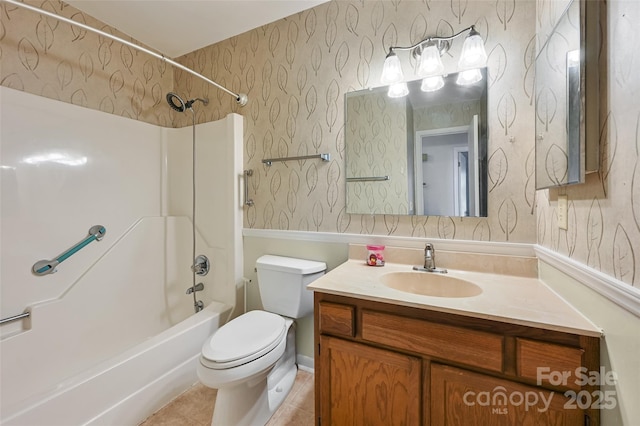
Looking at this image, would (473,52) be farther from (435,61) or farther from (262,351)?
(262,351)

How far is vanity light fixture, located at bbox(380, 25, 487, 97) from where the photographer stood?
1.22 meters

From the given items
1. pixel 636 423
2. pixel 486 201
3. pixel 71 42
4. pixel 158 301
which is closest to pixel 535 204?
pixel 486 201

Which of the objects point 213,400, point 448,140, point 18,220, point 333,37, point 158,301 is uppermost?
point 333,37

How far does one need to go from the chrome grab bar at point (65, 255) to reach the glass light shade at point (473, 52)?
2444 mm

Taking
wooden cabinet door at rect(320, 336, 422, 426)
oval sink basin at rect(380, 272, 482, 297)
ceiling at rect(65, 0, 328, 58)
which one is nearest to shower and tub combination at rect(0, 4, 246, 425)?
ceiling at rect(65, 0, 328, 58)

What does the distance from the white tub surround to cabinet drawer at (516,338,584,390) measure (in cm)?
7

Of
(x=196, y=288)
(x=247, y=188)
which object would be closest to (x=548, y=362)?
(x=247, y=188)

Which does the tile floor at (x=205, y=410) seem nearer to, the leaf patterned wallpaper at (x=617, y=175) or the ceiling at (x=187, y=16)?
the leaf patterned wallpaper at (x=617, y=175)

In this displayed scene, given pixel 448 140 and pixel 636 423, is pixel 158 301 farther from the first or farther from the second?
pixel 636 423

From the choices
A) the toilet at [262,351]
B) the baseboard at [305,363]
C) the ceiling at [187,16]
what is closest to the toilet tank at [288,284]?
the toilet at [262,351]

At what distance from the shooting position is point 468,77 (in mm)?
1280

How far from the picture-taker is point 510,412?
81cm

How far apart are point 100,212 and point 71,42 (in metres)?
1.18

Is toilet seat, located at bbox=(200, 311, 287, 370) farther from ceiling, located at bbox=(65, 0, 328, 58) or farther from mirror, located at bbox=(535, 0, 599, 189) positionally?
ceiling, located at bbox=(65, 0, 328, 58)
